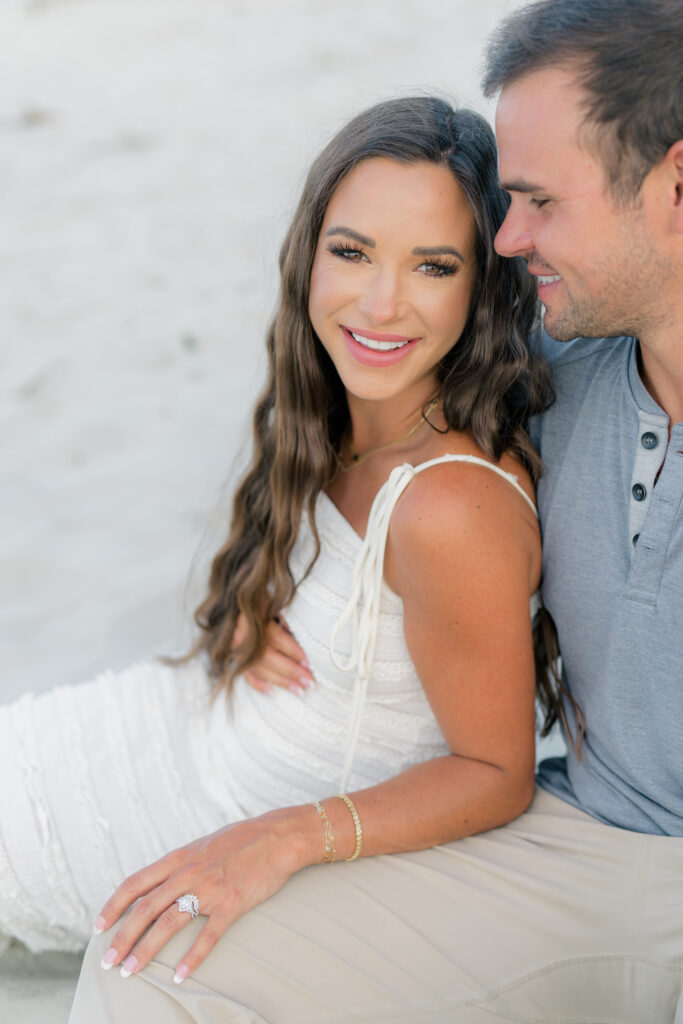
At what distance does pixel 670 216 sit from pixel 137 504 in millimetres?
2602

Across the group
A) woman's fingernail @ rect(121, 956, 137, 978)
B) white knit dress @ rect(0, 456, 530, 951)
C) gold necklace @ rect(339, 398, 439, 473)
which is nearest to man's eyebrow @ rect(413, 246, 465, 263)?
gold necklace @ rect(339, 398, 439, 473)

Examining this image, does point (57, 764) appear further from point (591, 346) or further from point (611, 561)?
point (591, 346)

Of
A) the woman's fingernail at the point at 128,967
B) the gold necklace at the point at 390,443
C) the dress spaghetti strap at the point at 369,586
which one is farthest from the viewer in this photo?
the gold necklace at the point at 390,443

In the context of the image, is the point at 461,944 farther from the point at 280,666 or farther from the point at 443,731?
the point at 280,666

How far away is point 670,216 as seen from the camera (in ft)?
6.03

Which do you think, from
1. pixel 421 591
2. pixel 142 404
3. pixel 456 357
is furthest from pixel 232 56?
pixel 421 591

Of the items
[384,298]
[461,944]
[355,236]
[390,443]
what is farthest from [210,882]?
[355,236]

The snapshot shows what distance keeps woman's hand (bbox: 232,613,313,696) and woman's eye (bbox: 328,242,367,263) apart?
30.8 inches

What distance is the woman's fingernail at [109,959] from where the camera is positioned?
1.81 m

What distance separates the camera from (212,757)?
242 cm

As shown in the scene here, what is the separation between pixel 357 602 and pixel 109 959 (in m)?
0.74

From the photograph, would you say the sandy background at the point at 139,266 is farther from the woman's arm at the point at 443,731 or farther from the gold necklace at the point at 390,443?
the woman's arm at the point at 443,731

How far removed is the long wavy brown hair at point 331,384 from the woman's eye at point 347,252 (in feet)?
0.33

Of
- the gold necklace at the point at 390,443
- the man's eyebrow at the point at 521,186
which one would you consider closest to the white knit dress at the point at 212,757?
the gold necklace at the point at 390,443
